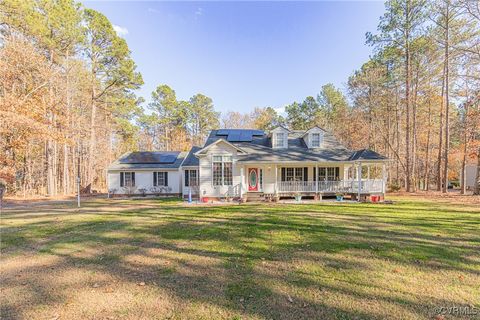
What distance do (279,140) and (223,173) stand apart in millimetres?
5543

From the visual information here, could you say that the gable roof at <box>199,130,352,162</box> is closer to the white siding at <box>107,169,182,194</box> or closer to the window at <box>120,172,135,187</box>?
the white siding at <box>107,169,182,194</box>

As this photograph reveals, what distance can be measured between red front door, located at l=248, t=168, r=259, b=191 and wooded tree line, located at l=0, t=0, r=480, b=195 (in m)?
13.8

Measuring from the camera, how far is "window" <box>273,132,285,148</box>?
1893 centimetres

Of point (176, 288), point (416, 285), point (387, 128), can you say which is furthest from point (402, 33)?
point (176, 288)

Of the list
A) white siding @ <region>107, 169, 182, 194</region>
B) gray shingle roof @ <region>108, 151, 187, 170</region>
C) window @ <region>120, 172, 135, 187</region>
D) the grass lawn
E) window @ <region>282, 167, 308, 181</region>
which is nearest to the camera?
the grass lawn

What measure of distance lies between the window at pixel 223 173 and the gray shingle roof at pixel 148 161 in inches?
265

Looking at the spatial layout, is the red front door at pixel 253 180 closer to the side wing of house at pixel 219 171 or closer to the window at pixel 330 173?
the side wing of house at pixel 219 171

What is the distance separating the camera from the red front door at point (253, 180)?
695 inches

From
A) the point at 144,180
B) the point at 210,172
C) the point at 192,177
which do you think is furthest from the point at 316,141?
the point at 144,180

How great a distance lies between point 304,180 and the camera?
18.3m

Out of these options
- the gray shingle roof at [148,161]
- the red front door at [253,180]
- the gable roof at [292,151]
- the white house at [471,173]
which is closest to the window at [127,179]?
the gray shingle roof at [148,161]

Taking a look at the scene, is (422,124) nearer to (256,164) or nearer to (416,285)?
(256,164)

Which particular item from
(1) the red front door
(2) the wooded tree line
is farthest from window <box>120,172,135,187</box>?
(1) the red front door

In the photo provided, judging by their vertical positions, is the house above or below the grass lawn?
above
